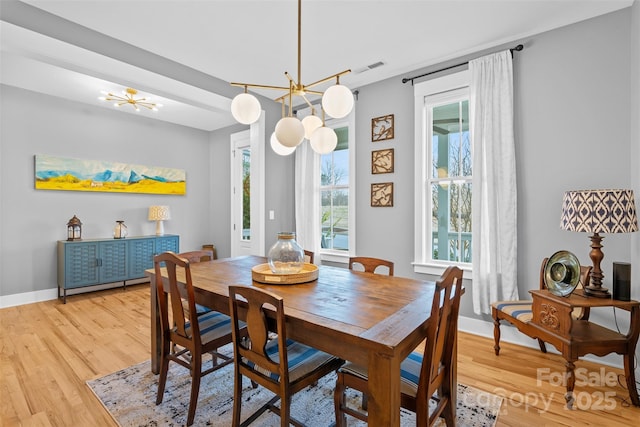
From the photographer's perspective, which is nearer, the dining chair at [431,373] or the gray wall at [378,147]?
the dining chair at [431,373]

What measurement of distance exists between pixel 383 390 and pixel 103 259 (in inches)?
183

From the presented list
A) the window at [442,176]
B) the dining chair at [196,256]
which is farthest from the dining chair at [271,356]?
the window at [442,176]

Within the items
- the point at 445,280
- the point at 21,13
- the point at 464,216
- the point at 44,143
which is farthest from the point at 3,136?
the point at 464,216

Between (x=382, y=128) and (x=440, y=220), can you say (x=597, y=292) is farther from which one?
(x=382, y=128)

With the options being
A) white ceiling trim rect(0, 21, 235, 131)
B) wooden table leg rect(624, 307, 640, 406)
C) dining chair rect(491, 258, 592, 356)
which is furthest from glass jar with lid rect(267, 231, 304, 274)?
white ceiling trim rect(0, 21, 235, 131)

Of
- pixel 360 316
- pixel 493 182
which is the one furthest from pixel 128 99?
pixel 493 182

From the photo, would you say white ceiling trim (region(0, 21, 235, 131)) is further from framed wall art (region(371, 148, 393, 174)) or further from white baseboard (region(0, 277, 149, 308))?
white baseboard (region(0, 277, 149, 308))

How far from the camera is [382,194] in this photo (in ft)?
12.1

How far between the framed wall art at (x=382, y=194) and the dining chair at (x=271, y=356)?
2303 millimetres

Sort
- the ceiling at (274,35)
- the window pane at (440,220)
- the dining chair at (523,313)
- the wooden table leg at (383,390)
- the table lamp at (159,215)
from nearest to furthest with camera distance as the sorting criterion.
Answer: the wooden table leg at (383,390) → the dining chair at (523,313) → the ceiling at (274,35) → the window pane at (440,220) → the table lamp at (159,215)

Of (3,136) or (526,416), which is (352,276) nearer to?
(526,416)

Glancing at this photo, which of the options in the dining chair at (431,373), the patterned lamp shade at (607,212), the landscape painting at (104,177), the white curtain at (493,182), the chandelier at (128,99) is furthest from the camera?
the landscape painting at (104,177)

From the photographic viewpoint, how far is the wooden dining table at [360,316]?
3.77ft

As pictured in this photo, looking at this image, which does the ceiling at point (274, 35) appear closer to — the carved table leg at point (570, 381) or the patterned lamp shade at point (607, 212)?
the patterned lamp shade at point (607, 212)
